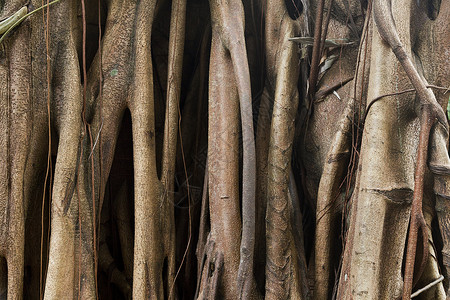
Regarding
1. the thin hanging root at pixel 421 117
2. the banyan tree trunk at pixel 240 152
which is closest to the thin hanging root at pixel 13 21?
the banyan tree trunk at pixel 240 152

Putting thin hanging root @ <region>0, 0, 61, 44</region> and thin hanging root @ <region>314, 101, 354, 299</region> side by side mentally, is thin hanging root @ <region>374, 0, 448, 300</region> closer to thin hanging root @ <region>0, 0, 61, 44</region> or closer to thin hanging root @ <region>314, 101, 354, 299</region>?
thin hanging root @ <region>314, 101, 354, 299</region>

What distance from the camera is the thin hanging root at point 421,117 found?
0.81 metres

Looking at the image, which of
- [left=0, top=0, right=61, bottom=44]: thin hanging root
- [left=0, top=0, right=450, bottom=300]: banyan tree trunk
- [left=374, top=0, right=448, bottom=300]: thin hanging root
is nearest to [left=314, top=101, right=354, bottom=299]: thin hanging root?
[left=0, top=0, right=450, bottom=300]: banyan tree trunk

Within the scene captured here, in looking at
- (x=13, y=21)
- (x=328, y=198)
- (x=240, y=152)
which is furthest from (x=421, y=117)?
(x=13, y=21)

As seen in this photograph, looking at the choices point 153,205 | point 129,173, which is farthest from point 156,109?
point 153,205

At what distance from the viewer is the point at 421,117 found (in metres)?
0.90

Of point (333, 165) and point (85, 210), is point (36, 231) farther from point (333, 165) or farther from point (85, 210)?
point (333, 165)

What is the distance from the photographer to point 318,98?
4.78 ft

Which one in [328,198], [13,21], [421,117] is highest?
[13,21]

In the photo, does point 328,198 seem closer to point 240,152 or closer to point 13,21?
point 240,152

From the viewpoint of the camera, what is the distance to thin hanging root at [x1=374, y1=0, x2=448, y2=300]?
814mm

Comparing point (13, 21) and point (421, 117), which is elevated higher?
point (13, 21)

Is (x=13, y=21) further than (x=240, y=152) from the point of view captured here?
No

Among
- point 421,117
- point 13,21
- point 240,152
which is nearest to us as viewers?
point 421,117
